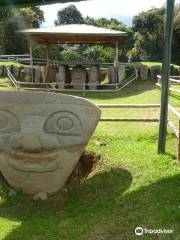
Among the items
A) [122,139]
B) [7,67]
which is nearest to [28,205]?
[122,139]

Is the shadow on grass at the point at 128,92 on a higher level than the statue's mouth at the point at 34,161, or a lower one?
lower

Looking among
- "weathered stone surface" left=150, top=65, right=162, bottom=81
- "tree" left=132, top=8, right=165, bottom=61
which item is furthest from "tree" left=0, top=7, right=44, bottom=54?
"weathered stone surface" left=150, top=65, right=162, bottom=81

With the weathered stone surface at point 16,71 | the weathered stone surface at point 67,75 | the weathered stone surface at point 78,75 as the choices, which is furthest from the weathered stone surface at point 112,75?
the weathered stone surface at point 16,71

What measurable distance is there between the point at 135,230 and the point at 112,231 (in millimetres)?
247

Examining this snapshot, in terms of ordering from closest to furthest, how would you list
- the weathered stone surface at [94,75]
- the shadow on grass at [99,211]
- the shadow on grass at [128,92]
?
the shadow on grass at [99,211] < the shadow on grass at [128,92] < the weathered stone surface at [94,75]

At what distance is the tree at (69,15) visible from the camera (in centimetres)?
5490

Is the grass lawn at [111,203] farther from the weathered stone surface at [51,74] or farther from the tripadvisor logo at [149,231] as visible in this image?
the weathered stone surface at [51,74]

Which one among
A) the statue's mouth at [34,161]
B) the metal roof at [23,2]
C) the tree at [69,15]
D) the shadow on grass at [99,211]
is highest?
the tree at [69,15]

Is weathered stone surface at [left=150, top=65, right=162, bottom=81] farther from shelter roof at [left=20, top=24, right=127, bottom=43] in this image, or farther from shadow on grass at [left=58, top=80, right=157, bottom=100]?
shelter roof at [left=20, top=24, right=127, bottom=43]

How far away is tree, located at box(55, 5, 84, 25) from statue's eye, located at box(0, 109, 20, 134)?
166ft

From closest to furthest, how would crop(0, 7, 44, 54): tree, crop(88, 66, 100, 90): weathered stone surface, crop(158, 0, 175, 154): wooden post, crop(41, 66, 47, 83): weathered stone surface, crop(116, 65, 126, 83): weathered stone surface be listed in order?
crop(158, 0, 175, 154): wooden post, crop(88, 66, 100, 90): weathered stone surface, crop(116, 65, 126, 83): weathered stone surface, crop(41, 66, 47, 83): weathered stone surface, crop(0, 7, 44, 54): tree

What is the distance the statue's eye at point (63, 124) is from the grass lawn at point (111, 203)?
2.73 ft

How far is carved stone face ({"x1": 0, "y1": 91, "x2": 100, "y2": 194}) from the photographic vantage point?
5461mm

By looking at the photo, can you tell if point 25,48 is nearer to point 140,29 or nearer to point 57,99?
point 140,29
